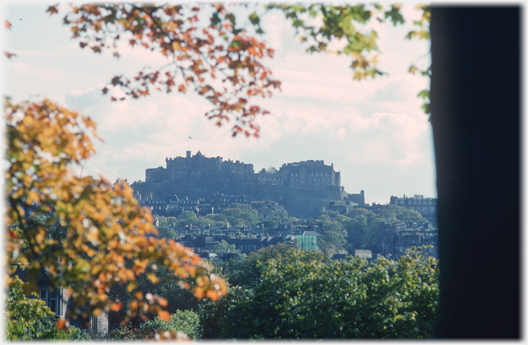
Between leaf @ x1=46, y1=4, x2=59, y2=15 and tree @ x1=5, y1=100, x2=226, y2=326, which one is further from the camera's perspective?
leaf @ x1=46, y1=4, x2=59, y2=15

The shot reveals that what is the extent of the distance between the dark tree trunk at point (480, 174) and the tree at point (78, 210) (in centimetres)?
173

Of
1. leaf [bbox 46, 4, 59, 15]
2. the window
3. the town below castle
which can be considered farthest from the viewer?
the town below castle

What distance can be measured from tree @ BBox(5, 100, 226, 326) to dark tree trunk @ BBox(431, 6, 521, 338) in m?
1.73

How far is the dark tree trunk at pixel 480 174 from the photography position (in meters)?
3.12

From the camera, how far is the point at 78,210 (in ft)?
11.0

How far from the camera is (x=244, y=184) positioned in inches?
5984

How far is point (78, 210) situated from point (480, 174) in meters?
2.53

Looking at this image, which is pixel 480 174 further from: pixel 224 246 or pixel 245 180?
pixel 245 180

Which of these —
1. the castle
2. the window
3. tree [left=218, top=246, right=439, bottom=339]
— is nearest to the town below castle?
the castle

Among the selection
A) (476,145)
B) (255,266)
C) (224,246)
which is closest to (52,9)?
(476,145)

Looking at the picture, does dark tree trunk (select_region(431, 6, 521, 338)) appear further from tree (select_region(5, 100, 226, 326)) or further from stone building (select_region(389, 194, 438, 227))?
stone building (select_region(389, 194, 438, 227))

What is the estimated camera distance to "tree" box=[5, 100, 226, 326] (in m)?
3.44

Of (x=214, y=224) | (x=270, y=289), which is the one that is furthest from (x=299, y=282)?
(x=214, y=224)

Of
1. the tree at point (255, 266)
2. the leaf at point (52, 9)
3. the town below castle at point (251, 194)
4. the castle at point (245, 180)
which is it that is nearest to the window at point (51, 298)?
the tree at point (255, 266)
